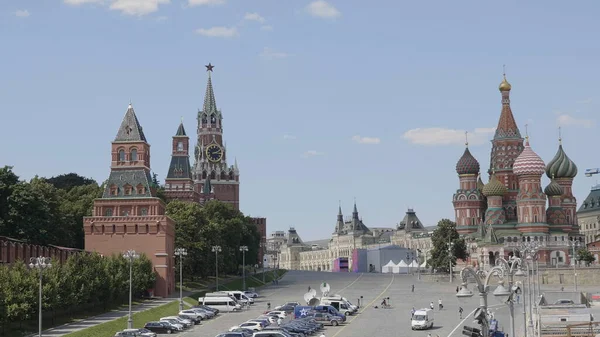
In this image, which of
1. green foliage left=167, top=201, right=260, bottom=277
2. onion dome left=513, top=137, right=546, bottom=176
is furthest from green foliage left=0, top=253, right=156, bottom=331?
onion dome left=513, top=137, right=546, bottom=176

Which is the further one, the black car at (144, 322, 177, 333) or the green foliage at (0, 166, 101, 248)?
the green foliage at (0, 166, 101, 248)

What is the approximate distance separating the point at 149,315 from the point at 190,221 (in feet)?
119

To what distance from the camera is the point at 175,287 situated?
109062 mm

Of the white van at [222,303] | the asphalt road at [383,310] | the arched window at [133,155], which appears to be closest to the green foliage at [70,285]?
the white van at [222,303]

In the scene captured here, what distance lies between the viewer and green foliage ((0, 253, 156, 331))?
2530 inches

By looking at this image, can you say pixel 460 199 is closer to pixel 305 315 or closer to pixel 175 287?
pixel 175 287

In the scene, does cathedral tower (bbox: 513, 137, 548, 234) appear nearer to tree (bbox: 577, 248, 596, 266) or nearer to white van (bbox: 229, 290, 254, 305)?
tree (bbox: 577, 248, 596, 266)

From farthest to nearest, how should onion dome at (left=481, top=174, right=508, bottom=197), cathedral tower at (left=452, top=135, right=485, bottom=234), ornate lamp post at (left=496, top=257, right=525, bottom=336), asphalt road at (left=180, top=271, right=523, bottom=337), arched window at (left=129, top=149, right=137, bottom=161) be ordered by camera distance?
cathedral tower at (left=452, top=135, right=485, bottom=234), onion dome at (left=481, top=174, right=508, bottom=197), arched window at (left=129, top=149, right=137, bottom=161), asphalt road at (left=180, top=271, right=523, bottom=337), ornate lamp post at (left=496, top=257, right=525, bottom=336)

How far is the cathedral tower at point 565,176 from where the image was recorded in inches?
6260

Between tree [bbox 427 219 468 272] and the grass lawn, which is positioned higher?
tree [bbox 427 219 468 272]

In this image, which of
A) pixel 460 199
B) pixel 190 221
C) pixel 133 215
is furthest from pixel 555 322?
pixel 460 199

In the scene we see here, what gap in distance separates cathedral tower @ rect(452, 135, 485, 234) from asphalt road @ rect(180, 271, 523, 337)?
3432cm

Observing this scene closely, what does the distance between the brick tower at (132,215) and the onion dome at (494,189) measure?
71.7 m

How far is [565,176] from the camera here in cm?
16288
